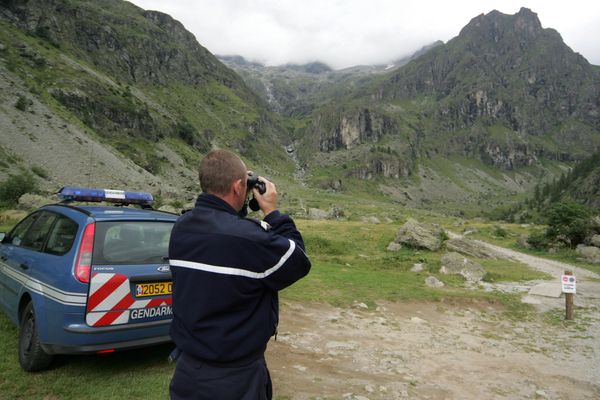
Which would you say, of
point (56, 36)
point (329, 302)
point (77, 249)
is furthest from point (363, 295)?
point (56, 36)

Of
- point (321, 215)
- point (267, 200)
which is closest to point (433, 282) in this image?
point (267, 200)

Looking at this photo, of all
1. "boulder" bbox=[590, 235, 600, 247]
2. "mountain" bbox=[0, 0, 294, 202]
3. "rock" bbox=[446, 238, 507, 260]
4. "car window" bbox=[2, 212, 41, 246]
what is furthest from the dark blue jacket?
"mountain" bbox=[0, 0, 294, 202]

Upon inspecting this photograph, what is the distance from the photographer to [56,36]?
113250 millimetres

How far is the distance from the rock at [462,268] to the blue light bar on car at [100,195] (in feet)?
49.9

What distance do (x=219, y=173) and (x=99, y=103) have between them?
373 feet

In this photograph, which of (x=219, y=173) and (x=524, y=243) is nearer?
(x=219, y=173)

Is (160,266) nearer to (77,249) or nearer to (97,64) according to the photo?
(77,249)

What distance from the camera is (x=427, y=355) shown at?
7.88m

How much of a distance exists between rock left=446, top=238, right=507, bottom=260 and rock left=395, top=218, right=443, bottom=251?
798mm

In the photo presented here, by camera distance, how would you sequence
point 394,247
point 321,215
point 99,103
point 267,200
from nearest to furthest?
point 267,200 < point 394,247 < point 321,215 < point 99,103

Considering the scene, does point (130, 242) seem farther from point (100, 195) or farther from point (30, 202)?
point (30, 202)

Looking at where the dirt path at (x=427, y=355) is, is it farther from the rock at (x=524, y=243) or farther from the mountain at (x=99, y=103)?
the mountain at (x=99, y=103)

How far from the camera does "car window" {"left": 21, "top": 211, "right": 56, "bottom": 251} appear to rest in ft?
20.2

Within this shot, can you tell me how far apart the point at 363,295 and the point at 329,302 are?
1.69 meters
